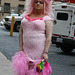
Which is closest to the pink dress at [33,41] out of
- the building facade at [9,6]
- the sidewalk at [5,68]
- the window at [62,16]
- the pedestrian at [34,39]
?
the pedestrian at [34,39]

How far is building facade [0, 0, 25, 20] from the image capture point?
191 ft

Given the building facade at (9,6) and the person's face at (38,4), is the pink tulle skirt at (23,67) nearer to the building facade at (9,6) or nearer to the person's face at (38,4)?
the person's face at (38,4)

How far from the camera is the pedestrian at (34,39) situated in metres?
4.32

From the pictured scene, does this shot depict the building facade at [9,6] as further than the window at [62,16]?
Yes

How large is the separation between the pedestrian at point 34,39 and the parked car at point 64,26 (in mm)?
8093

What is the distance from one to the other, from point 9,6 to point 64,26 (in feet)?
155

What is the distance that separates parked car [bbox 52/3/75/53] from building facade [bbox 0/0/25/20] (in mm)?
45216

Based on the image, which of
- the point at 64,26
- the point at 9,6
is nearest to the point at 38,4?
the point at 64,26

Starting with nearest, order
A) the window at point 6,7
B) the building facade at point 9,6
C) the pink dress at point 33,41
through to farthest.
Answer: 1. the pink dress at point 33,41
2. the building facade at point 9,6
3. the window at point 6,7

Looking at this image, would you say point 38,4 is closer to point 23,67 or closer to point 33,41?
point 33,41

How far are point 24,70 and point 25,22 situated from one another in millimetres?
681

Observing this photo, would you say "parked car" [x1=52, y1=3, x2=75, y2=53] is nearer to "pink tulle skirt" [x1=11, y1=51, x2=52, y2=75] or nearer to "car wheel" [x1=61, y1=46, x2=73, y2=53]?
"car wheel" [x1=61, y1=46, x2=73, y2=53]

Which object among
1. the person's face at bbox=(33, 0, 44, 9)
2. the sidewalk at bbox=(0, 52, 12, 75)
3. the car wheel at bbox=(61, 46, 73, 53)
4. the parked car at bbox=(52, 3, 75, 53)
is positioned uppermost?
the person's face at bbox=(33, 0, 44, 9)

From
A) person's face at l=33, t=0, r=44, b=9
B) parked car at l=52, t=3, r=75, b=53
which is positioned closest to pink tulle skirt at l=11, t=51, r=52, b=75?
person's face at l=33, t=0, r=44, b=9
